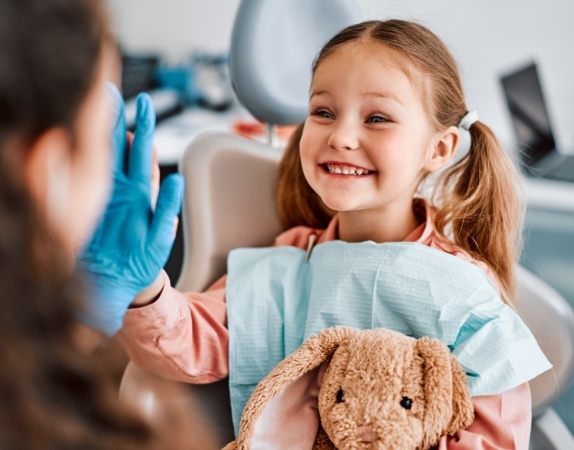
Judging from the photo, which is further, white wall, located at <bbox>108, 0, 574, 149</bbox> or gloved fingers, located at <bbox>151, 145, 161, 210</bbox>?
A: white wall, located at <bbox>108, 0, 574, 149</bbox>

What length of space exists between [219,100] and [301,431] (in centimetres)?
159

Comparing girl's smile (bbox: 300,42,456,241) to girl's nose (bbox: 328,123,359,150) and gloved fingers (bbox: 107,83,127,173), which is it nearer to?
girl's nose (bbox: 328,123,359,150)

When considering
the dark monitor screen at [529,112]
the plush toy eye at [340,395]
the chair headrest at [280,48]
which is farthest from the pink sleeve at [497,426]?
the dark monitor screen at [529,112]

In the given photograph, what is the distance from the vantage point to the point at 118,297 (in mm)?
778

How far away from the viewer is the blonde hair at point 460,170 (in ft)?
3.12

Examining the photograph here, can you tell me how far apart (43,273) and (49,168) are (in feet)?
0.25

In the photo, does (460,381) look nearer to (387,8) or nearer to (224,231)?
(224,231)

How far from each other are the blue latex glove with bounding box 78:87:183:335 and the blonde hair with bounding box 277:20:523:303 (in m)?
0.33

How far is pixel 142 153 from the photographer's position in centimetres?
80

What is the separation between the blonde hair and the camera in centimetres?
95

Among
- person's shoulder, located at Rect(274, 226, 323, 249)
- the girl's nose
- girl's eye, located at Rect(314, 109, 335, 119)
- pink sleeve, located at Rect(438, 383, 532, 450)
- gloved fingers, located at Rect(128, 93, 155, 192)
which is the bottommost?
pink sleeve, located at Rect(438, 383, 532, 450)

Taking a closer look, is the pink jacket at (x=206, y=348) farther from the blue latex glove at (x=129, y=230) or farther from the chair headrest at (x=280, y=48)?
the chair headrest at (x=280, y=48)

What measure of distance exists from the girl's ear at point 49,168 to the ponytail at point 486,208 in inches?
25.0

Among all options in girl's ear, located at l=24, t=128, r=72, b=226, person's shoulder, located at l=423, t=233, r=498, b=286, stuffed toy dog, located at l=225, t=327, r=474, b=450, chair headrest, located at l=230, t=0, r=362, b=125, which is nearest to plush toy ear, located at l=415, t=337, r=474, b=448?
stuffed toy dog, located at l=225, t=327, r=474, b=450
